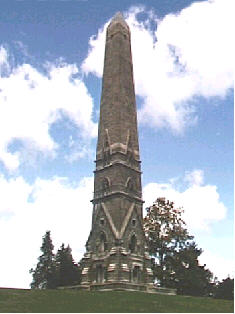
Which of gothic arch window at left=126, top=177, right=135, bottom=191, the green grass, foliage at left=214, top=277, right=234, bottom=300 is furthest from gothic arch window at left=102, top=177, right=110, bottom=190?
foliage at left=214, top=277, right=234, bottom=300

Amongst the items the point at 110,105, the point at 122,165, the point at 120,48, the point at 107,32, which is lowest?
the point at 122,165

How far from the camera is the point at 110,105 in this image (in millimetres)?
48531

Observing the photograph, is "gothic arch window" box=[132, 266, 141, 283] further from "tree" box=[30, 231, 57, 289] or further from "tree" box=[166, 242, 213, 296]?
"tree" box=[30, 231, 57, 289]

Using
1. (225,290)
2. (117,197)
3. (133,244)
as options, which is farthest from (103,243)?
(225,290)

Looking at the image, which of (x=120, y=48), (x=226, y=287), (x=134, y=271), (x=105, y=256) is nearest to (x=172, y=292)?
(x=134, y=271)

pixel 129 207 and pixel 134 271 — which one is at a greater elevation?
pixel 129 207

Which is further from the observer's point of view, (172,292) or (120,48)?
(120,48)

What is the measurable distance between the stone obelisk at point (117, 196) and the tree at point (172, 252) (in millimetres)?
7640

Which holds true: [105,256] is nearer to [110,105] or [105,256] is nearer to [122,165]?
[122,165]

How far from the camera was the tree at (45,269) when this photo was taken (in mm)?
62059

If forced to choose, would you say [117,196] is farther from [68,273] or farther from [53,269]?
[53,269]

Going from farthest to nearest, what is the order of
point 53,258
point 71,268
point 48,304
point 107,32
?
point 53,258 → point 71,268 → point 107,32 → point 48,304

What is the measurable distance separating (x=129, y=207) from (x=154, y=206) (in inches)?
445

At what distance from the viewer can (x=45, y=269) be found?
68562mm
